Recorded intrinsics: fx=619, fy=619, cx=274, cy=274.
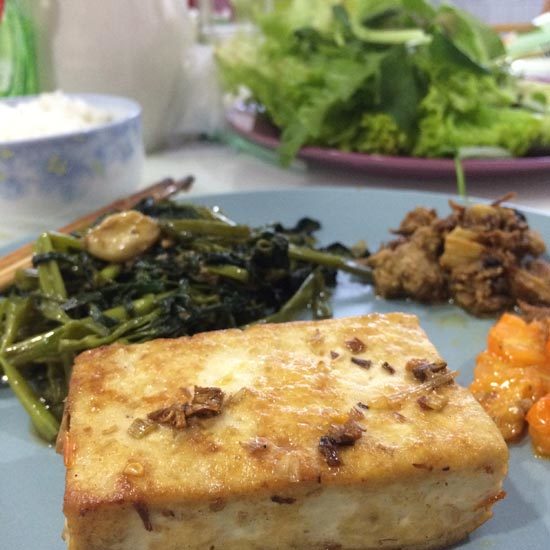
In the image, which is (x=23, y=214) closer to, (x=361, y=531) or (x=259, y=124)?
(x=259, y=124)

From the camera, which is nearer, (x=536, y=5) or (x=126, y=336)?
(x=126, y=336)

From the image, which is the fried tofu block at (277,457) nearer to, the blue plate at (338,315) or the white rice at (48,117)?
the blue plate at (338,315)

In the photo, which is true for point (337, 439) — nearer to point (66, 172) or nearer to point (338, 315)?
point (338, 315)

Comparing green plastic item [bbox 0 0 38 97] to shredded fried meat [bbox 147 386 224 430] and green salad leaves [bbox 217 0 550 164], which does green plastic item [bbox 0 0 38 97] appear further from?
shredded fried meat [bbox 147 386 224 430]

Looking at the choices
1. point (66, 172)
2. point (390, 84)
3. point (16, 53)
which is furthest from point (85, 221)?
point (390, 84)

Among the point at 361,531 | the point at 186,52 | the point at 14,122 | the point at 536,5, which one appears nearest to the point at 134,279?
the point at 361,531

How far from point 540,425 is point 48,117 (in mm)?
4059

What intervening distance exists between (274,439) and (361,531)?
1.27ft

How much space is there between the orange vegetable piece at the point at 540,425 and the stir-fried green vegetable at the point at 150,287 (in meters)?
1.24

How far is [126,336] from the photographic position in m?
2.94

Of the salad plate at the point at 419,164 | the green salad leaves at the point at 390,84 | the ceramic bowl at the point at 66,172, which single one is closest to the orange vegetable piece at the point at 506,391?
the salad plate at the point at 419,164

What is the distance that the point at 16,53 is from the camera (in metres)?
5.60

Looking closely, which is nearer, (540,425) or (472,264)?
Result: (540,425)

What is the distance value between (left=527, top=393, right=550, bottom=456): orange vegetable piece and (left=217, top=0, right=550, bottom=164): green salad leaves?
10.0ft
